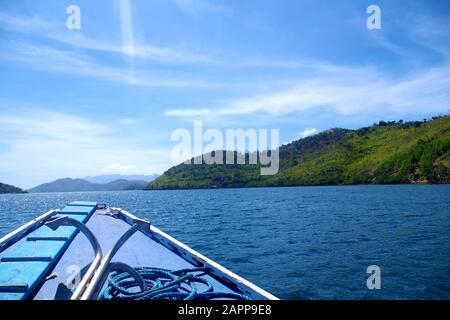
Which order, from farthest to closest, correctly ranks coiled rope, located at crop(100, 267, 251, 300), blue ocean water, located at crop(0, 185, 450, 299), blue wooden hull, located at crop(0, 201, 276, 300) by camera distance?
blue ocean water, located at crop(0, 185, 450, 299) < coiled rope, located at crop(100, 267, 251, 300) < blue wooden hull, located at crop(0, 201, 276, 300)

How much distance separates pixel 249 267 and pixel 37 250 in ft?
48.8

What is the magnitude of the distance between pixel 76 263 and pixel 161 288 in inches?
142

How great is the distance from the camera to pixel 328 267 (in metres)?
19.7

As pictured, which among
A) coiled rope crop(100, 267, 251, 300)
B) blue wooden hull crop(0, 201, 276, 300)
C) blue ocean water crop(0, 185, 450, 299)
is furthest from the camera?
blue ocean water crop(0, 185, 450, 299)

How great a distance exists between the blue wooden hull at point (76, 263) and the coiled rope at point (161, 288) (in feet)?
1.20

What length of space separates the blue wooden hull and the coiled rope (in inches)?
14.4

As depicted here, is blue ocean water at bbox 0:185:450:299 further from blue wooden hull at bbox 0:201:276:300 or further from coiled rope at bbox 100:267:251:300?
coiled rope at bbox 100:267:251:300

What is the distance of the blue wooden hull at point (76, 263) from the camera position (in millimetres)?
5043

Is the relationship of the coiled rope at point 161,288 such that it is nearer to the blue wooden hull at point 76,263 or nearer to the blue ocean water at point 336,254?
the blue wooden hull at point 76,263

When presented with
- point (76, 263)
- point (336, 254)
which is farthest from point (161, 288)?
point (336, 254)

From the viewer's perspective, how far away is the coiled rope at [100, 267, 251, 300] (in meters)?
5.20

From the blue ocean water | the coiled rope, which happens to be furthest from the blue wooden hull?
the blue ocean water
